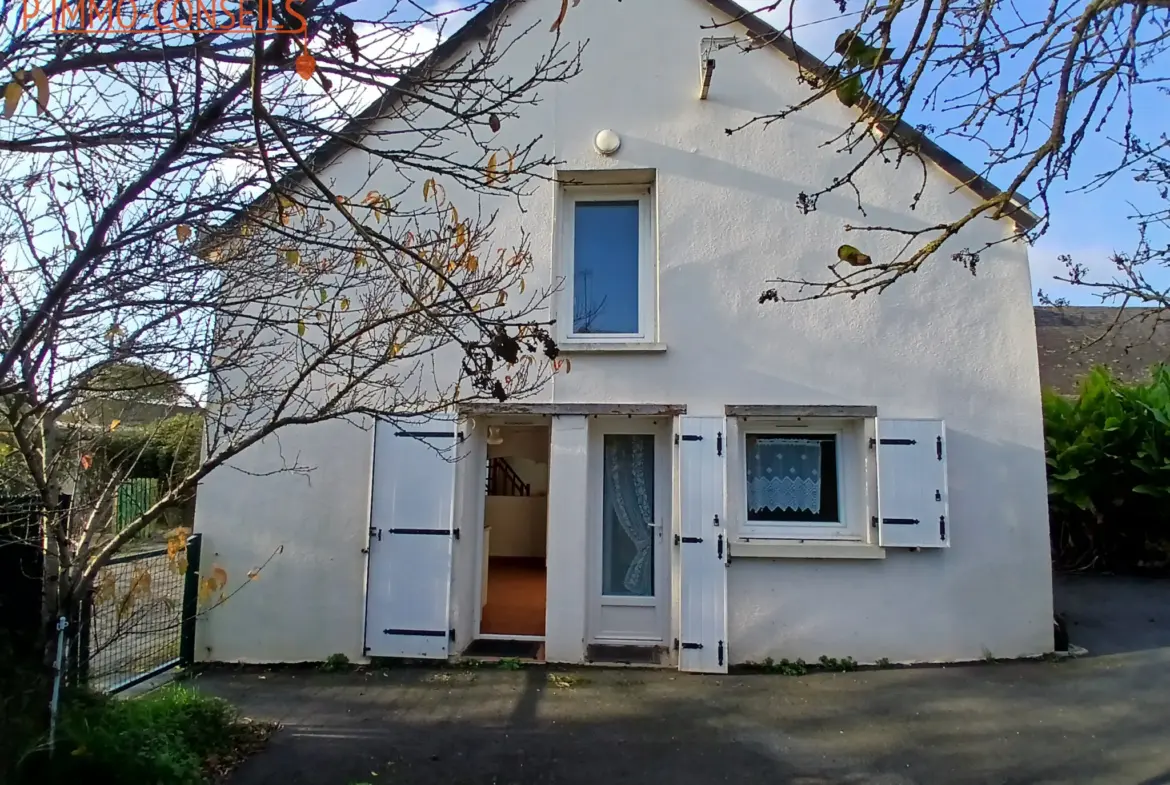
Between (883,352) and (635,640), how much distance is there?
10.7 feet

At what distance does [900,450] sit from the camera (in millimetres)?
5844

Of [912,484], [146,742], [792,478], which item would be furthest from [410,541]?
[912,484]

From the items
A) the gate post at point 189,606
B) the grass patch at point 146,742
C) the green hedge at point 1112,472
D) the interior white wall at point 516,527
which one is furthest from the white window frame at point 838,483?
the interior white wall at point 516,527

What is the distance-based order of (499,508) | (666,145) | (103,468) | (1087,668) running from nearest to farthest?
(103,468), (1087,668), (666,145), (499,508)

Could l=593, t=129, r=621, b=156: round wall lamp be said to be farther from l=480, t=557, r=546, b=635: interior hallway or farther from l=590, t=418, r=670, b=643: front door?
l=480, t=557, r=546, b=635: interior hallway

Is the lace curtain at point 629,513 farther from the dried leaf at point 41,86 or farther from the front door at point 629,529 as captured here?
the dried leaf at point 41,86

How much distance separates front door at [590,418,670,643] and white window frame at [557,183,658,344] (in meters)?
0.77


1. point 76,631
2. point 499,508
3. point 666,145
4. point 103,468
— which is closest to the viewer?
point 76,631

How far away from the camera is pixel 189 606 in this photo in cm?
588

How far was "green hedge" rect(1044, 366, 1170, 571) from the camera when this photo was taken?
24.3ft

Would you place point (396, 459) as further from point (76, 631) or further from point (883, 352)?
point (883, 352)

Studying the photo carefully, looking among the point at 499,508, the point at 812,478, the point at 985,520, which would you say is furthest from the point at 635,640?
the point at 499,508

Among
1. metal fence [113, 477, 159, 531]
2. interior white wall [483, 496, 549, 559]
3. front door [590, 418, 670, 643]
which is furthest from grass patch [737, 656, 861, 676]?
interior white wall [483, 496, 549, 559]

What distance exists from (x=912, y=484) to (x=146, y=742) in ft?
17.9
